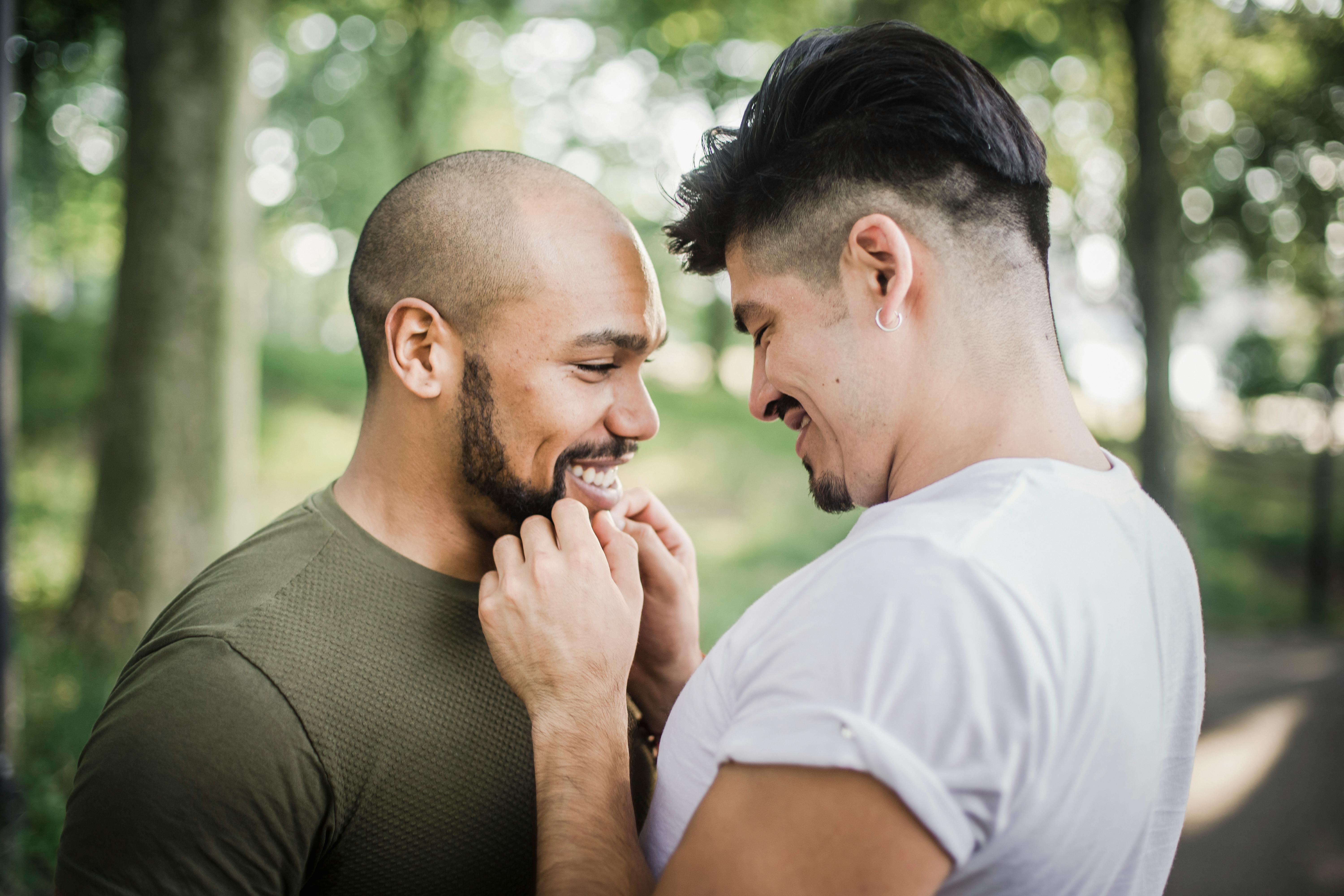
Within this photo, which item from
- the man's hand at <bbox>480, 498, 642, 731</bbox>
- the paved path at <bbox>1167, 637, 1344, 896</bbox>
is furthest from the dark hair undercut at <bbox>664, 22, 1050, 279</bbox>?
the paved path at <bbox>1167, 637, 1344, 896</bbox>

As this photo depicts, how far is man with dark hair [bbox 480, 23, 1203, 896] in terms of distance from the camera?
49.8 inches

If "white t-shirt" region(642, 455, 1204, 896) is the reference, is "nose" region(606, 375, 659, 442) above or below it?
above

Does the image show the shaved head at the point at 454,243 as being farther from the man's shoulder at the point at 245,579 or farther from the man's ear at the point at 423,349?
the man's shoulder at the point at 245,579

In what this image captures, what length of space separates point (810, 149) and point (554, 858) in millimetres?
1487

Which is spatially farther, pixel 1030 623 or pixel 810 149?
pixel 810 149

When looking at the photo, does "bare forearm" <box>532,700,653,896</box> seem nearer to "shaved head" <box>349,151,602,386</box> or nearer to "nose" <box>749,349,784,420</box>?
"nose" <box>749,349,784,420</box>

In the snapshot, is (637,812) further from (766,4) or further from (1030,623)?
(766,4)

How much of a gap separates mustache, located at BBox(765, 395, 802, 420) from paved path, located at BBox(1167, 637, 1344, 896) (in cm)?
435

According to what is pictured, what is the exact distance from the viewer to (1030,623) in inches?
51.1

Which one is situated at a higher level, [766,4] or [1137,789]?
[766,4]

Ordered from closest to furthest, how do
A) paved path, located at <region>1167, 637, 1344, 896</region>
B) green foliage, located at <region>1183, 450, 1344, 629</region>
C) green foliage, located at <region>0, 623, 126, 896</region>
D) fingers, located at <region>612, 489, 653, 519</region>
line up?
fingers, located at <region>612, 489, 653, 519</region> < green foliage, located at <region>0, 623, 126, 896</region> < paved path, located at <region>1167, 637, 1344, 896</region> < green foliage, located at <region>1183, 450, 1344, 629</region>

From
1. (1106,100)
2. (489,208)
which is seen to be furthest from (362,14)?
(489,208)

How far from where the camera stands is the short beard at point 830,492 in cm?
201

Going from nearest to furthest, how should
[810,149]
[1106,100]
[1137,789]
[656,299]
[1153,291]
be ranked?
1. [1137,789]
2. [810,149]
3. [656,299]
4. [1153,291]
5. [1106,100]
